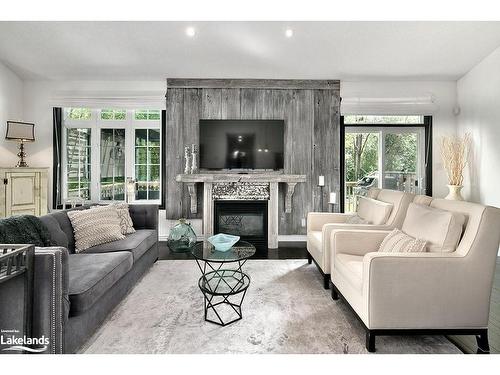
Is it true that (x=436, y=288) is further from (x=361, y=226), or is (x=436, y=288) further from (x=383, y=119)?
(x=383, y=119)

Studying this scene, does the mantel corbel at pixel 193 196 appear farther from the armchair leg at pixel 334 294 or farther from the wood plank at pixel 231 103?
the armchair leg at pixel 334 294

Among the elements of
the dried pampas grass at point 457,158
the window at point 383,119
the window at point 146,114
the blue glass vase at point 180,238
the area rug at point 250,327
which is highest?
the window at point 146,114

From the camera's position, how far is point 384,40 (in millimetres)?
3561

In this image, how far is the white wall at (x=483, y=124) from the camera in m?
3.98

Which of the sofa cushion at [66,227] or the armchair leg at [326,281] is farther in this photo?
the armchair leg at [326,281]

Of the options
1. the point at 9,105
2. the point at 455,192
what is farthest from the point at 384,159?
the point at 9,105

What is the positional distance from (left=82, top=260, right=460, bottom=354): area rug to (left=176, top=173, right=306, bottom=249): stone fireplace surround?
164 cm

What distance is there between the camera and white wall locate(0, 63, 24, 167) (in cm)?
431

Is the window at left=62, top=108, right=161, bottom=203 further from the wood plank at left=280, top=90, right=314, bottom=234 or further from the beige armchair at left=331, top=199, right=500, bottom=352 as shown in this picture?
the beige armchair at left=331, top=199, right=500, bottom=352

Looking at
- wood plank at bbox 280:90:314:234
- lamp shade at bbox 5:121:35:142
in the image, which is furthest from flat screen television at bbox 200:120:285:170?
lamp shade at bbox 5:121:35:142

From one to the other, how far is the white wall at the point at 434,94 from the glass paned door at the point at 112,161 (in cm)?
386

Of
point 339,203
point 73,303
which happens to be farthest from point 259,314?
point 339,203

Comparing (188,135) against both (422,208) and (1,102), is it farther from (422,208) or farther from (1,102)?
(422,208)

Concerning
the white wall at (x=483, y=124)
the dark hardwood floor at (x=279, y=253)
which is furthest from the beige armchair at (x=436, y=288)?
the white wall at (x=483, y=124)
